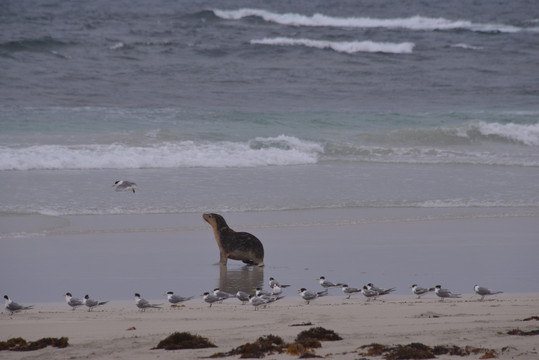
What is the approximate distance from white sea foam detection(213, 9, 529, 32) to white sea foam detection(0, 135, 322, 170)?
24.2 m

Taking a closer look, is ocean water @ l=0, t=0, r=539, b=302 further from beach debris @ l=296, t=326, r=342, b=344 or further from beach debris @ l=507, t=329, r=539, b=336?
beach debris @ l=507, t=329, r=539, b=336

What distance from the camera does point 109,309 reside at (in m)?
8.05

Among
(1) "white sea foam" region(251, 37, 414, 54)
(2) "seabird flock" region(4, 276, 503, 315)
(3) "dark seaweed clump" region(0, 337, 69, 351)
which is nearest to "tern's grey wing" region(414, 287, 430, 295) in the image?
(2) "seabird flock" region(4, 276, 503, 315)

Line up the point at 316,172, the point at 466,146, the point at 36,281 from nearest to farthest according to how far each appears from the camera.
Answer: the point at 36,281, the point at 316,172, the point at 466,146

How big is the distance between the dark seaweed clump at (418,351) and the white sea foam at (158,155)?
12.4 metres

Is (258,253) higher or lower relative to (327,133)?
lower

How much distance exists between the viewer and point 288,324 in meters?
7.36

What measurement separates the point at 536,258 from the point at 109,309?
5671mm

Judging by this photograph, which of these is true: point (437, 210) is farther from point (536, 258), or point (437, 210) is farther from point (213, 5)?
point (213, 5)

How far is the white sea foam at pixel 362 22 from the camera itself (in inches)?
1719

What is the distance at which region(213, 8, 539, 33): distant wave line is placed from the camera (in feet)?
143

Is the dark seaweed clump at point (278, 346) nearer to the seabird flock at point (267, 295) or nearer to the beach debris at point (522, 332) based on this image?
the beach debris at point (522, 332)

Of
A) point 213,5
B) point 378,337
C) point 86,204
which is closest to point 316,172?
point 86,204

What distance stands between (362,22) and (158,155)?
98.7ft
